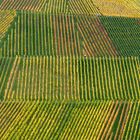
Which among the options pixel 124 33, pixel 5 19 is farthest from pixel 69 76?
pixel 5 19

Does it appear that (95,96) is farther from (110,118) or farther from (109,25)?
(109,25)

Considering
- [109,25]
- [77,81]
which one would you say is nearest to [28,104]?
[77,81]

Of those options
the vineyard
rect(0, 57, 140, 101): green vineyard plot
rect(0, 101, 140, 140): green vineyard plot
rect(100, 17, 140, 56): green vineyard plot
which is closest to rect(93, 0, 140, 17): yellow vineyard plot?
the vineyard

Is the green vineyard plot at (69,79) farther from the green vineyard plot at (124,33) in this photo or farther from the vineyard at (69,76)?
the green vineyard plot at (124,33)

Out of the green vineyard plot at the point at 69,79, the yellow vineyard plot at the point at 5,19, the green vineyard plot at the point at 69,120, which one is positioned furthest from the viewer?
the yellow vineyard plot at the point at 5,19

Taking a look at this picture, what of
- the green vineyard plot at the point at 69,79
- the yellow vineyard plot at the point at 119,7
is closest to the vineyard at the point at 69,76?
the green vineyard plot at the point at 69,79

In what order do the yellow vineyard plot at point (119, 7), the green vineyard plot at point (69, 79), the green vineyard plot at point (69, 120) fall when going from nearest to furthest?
1. the green vineyard plot at point (69, 120)
2. the green vineyard plot at point (69, 79)
3. the yellow vineyard plot at point (119, 7)

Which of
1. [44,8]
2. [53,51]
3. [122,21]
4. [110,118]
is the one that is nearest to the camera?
[110,118]
